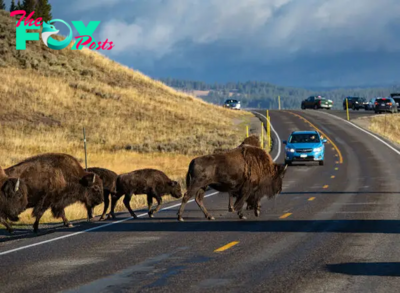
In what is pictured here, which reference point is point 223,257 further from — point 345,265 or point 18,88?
point 18,88

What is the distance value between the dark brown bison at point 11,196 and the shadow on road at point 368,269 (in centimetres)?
645

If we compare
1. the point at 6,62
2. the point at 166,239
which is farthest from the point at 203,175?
the point at 6,62

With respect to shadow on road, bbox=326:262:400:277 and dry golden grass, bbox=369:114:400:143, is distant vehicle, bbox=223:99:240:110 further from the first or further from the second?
shadow on road, bbox=326:262:400:277

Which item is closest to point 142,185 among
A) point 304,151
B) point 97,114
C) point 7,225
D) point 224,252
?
A: point 7,225

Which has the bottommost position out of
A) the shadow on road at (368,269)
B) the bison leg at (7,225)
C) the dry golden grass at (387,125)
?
the shadow on road at (368,269)

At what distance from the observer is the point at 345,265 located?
36.7 feet

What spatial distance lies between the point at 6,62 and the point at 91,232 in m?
78.5

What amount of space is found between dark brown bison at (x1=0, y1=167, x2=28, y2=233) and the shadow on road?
21.2 ft

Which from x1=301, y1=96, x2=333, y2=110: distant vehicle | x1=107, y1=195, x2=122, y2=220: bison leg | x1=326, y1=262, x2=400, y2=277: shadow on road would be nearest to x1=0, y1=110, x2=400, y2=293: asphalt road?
x1=326, y1=262, x2=400, y2=277: shadow on road

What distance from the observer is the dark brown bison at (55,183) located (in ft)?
52.0

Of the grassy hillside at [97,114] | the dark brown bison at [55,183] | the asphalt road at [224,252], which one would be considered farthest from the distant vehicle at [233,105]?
the dark brown bison at [55,183]

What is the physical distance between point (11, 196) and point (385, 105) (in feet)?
241

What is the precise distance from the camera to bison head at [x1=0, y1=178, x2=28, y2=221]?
14.8 metres

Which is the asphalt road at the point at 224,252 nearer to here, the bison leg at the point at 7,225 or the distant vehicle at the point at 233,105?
the bison leg at the point at 7,225
